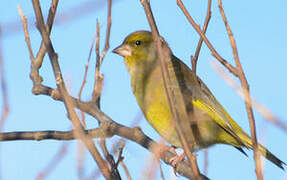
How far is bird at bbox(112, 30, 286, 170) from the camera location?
4367mm

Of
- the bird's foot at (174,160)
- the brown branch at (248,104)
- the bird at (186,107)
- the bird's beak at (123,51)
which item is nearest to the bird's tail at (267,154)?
the bird at (186,107)

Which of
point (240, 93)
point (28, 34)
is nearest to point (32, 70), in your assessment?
point (28, 34)

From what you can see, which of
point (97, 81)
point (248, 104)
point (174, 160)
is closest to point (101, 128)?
point (97, 81)

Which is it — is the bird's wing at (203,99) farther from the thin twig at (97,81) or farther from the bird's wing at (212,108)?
the thin twig at (97,81)

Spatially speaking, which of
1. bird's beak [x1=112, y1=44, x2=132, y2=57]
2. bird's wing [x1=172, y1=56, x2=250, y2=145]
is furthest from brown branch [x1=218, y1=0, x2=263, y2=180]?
bird's beak [x1=112, y1=44, x2=132, y2=57]

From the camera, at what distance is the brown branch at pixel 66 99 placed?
79.4 inches

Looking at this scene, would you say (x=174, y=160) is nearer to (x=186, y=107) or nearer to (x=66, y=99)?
(x=186, y=107)

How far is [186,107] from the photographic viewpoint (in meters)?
4.51

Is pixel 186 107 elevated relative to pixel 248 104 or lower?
lower

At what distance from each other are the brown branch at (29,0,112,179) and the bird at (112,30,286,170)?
5.57 ft

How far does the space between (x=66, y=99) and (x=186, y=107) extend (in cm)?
257

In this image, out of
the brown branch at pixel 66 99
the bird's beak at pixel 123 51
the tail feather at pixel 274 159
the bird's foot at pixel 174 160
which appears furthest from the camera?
the bird's beak at pixel 123 51

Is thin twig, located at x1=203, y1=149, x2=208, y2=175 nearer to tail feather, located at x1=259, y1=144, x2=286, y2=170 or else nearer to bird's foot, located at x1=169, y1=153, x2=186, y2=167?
bird's foot, located at x1=169, y1=153, x2=186, y2=167

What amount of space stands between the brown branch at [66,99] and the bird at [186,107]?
1697 mm
